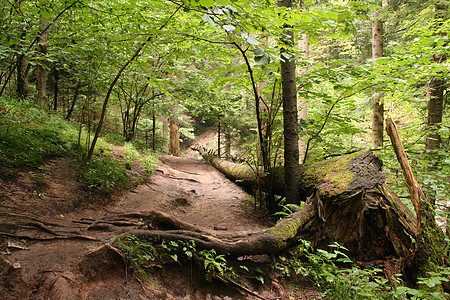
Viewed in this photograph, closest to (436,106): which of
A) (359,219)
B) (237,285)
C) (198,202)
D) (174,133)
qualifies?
(359,219)

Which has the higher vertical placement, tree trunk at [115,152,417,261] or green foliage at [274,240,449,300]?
tree trunk at [115,152,417,261]

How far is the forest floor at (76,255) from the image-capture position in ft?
6.63

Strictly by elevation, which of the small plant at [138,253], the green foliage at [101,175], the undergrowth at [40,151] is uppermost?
the undergrowth at [40,151]

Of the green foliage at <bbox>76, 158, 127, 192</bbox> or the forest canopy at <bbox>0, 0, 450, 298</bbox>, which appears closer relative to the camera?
the forest canopy at <bbox>0, 0, 450, 298</bbox>

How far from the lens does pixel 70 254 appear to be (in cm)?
243

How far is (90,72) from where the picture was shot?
221 inches

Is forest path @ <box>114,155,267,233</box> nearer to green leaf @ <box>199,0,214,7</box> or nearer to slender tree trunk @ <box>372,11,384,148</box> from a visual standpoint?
green leaf @ <box>199,0,214,7</box>

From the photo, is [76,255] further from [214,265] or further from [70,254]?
[214,265]

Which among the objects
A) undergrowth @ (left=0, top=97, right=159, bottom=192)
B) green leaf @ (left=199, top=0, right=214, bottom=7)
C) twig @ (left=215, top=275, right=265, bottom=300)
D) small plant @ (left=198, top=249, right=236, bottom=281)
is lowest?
twig @ (left=215, top=275, right=265, bottom=300)

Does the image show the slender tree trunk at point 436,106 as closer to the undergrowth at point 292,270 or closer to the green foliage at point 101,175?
the undergrowth at point 292,270

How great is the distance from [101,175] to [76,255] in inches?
142

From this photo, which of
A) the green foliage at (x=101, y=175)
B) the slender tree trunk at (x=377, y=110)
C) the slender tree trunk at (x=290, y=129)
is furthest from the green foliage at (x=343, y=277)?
the slender tree trunk at (x=377, y=110)

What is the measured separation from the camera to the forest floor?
2.02 metres

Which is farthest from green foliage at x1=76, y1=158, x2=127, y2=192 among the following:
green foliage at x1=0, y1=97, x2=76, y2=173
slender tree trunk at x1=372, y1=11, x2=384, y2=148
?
slender tree trunk at x1=372, y1=11, x2=384, y2=148
